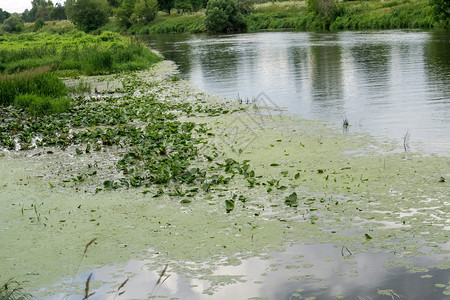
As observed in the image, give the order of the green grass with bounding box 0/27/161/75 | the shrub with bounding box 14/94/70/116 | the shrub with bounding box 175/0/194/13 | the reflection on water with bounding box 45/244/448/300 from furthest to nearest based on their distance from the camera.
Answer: the shrub with bounding box 175/0/194/13 → the green grass with bounding box 0/27/161/75 → the shrub with bounding box 14/94/70/116 → the reflection on water with bounding box 45/244/448/300

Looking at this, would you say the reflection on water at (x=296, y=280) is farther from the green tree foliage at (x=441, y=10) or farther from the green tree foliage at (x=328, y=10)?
the green tree foliage at (x=328, y=10)

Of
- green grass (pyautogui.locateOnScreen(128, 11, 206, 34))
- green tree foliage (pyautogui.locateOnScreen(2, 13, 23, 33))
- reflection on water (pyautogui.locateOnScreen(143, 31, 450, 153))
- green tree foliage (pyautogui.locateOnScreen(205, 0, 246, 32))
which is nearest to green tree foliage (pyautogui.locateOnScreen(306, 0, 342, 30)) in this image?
green tree foliage (pyautogui.locateOnScreen(205, 0, 246, 32))

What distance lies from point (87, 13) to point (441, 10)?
71.4m

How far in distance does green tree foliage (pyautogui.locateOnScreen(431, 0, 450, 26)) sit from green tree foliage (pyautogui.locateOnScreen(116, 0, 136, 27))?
236 feet

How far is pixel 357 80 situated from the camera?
19.2 m

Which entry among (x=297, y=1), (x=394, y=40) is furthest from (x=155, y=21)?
(x=394, y=40)

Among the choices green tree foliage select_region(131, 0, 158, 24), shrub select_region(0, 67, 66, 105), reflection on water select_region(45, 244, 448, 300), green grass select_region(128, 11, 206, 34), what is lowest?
reflection on water select_region(45, 244, 448, 300)

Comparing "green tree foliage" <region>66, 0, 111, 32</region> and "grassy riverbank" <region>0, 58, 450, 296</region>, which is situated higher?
"green tree foliage" <region>66, 0, 111, 32</region>

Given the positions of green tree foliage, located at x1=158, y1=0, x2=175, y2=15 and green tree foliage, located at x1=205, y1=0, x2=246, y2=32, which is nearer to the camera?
green tree foliage, located at x1=205, y1=0, x2=246, y2=32

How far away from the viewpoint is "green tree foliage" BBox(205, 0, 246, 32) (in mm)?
68312

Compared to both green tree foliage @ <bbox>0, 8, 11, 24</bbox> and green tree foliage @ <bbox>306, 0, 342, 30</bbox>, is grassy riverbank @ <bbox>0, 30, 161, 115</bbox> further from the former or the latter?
green tree foliage @ <bbox>0, 8, 11, 24</bbox>

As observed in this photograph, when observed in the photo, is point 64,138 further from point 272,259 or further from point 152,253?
point 272,259

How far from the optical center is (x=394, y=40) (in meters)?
34.5

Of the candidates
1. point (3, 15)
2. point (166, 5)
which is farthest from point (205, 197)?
point (3, 15)
